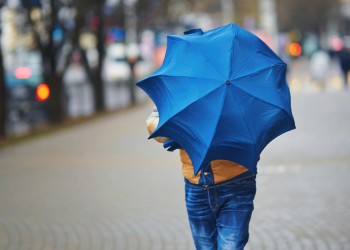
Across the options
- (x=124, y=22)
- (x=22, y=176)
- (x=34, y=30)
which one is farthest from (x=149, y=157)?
(x=124, y=22)

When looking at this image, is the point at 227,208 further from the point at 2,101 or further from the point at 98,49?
the point at 98,49

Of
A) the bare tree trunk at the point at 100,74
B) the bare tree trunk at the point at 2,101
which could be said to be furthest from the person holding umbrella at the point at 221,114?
the bare tree trunk at the point at 100,74

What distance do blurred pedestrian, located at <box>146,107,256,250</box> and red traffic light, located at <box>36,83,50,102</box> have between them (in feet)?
42.3

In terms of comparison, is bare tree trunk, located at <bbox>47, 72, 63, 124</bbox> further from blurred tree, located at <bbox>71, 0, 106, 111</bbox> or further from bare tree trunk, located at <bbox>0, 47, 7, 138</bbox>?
bare tree trunk, located at <bbox>0, 47, 7, 138</bbox>

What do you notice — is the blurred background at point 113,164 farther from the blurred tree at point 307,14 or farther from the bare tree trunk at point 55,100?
the blurred tree at point 307,14

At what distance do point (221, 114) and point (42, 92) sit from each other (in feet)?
44.2

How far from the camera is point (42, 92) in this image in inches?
609

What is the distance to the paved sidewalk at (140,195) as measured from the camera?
208 inches

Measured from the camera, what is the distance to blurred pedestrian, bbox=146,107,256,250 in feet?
9.90

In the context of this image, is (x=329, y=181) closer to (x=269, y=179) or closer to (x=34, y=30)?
(x=269, y=179)

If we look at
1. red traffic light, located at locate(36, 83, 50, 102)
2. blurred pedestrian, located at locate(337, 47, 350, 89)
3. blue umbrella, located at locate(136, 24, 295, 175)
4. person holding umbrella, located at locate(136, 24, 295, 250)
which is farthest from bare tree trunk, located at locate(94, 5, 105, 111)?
blue umbrella, located at locate(136, 24, 295, 175)

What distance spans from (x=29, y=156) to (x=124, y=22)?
10.8 meters

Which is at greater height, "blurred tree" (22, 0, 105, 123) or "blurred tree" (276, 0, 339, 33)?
"blurred tree" (276, 0, 339, 33)

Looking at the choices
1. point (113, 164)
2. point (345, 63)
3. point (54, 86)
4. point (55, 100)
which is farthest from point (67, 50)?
point (345, 63)
